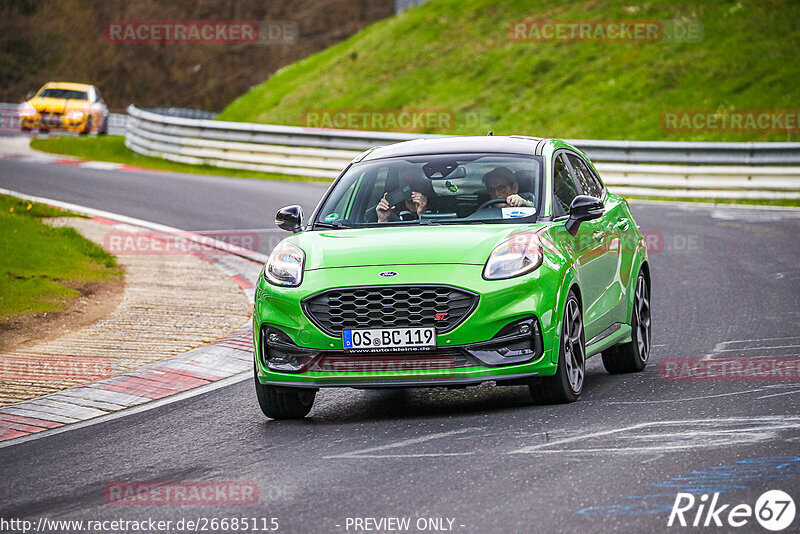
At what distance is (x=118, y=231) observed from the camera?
18.5 meters

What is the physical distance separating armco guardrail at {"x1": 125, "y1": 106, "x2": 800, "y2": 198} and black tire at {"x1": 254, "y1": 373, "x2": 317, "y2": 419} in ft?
52.7

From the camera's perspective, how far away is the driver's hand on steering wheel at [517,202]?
889 cm

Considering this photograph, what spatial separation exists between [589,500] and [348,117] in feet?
99.0

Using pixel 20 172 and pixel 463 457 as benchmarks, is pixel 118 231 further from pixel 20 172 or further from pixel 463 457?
pixel 463 457

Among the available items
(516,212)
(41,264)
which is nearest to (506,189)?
(516,212)

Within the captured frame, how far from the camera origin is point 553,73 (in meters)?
34.4

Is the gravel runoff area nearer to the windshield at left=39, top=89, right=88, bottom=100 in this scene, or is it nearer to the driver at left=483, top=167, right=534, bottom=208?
the driver at left=483, top=167, right=534, bottom=208

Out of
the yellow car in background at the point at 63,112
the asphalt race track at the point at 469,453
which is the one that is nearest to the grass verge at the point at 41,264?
the asphalt race track at the point at 469,453

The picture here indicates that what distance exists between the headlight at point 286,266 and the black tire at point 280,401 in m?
0.65

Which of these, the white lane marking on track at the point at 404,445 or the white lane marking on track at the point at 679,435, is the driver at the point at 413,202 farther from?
the white lane marking on track at the point at 679,435

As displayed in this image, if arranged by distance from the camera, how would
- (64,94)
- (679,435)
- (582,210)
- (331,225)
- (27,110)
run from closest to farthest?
1. (679,435)
2. (582,210)
3. (331,225)
4. (27,110)
5. (64,94)

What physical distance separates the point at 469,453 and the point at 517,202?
2438 millimetres

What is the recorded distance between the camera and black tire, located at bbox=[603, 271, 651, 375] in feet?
32.2

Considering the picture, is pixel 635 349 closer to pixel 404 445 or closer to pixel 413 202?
pixel 413 202
